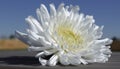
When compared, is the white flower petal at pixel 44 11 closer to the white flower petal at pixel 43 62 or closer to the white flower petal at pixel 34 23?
the white flower petal at pixel 34 23

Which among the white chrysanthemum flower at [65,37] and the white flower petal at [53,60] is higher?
the white chrysanthemum flower at [65,37]

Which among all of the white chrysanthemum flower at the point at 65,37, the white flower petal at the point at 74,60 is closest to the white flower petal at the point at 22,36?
the white chrysanthemum flower at the point at 65,37

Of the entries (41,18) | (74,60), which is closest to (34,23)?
(41,18)

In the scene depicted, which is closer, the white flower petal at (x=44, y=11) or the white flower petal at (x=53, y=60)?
the white flower petal at (x=53, y=60)

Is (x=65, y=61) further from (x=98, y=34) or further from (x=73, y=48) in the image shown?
(x=98, y=34)

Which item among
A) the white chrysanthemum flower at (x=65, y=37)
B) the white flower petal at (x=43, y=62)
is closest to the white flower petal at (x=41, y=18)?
the white chrysanthemum flower at (x=65, y=37)

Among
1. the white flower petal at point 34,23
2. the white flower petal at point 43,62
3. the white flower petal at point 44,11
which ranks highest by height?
the white flower petal at point 44,11

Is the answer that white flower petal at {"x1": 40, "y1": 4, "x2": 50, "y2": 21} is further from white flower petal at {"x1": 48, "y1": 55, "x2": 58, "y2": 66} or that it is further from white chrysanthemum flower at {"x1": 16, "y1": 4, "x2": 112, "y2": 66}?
white flower petal at {"x1": 48, "y1": 55, "x2": 58, "y2": 66}

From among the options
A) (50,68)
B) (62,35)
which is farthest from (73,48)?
(50,68)
